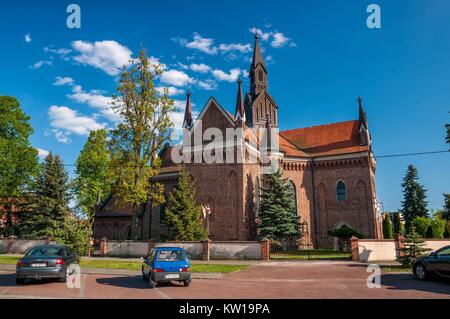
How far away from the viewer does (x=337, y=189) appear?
3309 cm

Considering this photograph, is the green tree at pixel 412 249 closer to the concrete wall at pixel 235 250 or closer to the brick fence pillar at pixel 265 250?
the brick fence pillar at pixel 265 250

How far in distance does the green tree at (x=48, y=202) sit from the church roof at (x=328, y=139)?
23.1 meters

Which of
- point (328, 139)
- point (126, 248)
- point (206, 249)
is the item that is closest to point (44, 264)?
point (206, 249)

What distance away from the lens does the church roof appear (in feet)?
111

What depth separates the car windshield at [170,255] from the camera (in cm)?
1167

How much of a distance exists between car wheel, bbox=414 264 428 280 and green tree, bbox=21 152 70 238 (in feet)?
→ 92.4

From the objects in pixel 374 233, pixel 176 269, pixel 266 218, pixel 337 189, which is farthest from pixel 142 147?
pixel 374 233

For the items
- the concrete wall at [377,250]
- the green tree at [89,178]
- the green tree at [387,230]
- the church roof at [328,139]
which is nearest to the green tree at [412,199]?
the green tree at [387,230]

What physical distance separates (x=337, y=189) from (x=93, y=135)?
1177 inches

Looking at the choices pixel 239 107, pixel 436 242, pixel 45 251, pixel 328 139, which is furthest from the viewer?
pixel 328 139

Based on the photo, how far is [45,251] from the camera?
485 inches

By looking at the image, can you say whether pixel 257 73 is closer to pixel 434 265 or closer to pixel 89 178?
pixel 89 178

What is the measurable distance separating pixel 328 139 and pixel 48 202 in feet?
97.8

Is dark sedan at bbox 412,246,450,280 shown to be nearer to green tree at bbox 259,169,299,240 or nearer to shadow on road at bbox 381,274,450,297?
shadow on road at bbox 381,274,450,297
